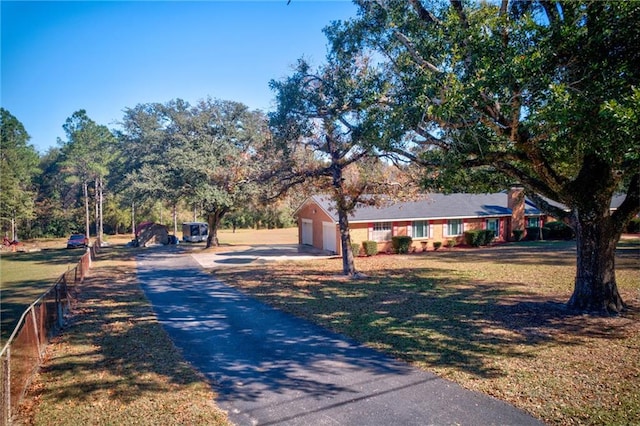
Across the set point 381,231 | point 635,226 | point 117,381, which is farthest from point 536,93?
point 635,226

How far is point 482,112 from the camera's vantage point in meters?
9.19

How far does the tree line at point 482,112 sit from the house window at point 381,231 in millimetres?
9342

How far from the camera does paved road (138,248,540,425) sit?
5.90m

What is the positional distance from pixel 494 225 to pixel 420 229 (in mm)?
7380

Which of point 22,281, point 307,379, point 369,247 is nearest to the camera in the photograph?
point 307,379

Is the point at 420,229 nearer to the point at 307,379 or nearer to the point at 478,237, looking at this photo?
the point at 478,237

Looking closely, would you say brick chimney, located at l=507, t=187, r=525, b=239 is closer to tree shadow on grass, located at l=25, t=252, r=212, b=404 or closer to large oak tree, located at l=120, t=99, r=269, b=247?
large oak tree, located at l=120, t=99, r=269, b=247

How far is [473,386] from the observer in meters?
6.70

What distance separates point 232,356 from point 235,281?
33.1 ft

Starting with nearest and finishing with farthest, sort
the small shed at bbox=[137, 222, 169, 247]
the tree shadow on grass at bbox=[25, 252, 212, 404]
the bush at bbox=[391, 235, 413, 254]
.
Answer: the tree shadow on grass at bbox=[25, 252, 212, 404]
the bush at bbox=[391, 235, 413, 254]
the small shed at bbox=[137, 222, 169, 247]

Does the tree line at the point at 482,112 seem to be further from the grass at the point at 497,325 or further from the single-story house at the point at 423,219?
the single-story house at the point at 423,219

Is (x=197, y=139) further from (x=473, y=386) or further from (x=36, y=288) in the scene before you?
(x=473, y=386)

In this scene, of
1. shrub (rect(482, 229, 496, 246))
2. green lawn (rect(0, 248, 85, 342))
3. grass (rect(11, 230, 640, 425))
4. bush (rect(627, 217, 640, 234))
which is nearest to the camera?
grass (rect(11, 230, 640, 425))

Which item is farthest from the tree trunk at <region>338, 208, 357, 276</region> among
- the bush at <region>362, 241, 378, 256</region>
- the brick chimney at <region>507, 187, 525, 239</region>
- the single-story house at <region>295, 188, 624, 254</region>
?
the brick chimney at <region>507, 187, 525, 239</region>
